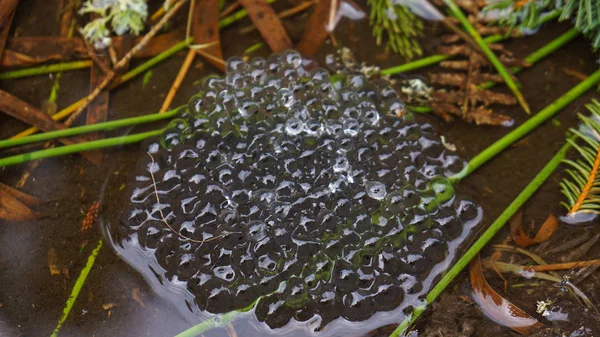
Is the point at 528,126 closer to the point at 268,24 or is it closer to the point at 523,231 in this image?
the point at 523,231

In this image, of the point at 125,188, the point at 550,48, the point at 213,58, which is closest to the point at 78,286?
the point at 125,188

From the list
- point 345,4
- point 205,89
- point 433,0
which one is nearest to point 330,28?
point 345,4

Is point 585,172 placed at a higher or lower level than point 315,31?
lower

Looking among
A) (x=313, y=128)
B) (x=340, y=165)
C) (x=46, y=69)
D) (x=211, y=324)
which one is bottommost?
(x=211, y=324)

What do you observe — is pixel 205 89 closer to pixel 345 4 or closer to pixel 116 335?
pixel 345 4

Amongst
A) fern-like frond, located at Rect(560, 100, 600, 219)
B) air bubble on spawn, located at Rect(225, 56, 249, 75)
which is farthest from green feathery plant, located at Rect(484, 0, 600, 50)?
air bubble on spawn, located at Rect(225, 56, 249, 75)

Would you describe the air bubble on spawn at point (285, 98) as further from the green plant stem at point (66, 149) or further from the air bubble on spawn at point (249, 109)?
the green plant stem at point (66, 149)
